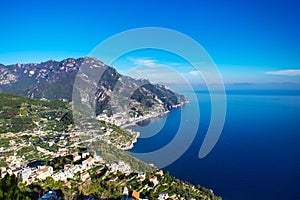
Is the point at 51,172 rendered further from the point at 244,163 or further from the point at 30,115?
the point at 30,115

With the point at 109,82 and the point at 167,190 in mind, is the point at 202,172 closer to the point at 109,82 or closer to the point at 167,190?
the point at 167,190

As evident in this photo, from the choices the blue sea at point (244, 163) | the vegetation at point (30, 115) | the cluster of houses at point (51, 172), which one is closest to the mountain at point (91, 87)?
the vegetation at point (30, 115)

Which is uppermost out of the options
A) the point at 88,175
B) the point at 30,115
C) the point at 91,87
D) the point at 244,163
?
the point at 91,87

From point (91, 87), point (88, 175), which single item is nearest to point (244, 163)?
point (88, 175)

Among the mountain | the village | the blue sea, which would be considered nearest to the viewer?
the village

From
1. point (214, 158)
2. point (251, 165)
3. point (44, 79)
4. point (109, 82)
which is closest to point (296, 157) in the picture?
point (251, 165)

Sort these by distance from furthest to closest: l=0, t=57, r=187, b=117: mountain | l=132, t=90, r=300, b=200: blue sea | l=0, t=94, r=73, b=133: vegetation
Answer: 1. l=0, t=57, r=187, b=117: mountain
2. l=0, t=94, r=73, b=133: vegetation
3. l=132, t=90, r=300, b=200: blue sea

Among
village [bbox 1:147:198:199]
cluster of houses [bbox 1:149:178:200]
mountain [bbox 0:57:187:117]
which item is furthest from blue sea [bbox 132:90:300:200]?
mountain [bbox 0:57:187:117]

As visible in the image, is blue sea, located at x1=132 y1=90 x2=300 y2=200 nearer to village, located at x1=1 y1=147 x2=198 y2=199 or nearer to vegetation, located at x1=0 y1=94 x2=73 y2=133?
village, located at x1=1 y1=147 x2=198 y2=199
